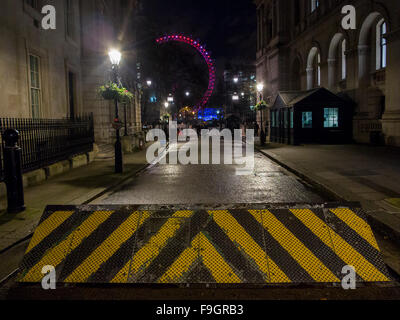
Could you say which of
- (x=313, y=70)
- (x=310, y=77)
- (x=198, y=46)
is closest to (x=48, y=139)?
(x=310, y=77)

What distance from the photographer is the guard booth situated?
80.8ft

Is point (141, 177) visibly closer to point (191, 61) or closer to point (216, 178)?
point (216, 178)

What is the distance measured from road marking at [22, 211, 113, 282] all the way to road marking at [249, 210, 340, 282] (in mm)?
1829

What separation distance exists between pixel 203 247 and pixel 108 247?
1054mm

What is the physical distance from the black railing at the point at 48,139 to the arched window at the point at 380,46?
62.3 feet

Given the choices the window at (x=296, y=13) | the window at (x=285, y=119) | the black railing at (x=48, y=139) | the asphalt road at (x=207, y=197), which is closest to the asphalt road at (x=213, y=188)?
the asphalt road at (x=207, y=197)

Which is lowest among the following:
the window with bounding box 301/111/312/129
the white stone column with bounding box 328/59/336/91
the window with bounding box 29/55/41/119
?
the window with bounding box 301/111/312/129

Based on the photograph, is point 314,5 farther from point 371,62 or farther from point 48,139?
point 48,139

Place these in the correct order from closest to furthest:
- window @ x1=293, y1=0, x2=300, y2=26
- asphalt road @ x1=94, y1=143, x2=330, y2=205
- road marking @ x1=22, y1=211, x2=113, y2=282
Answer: road marking @ x1=22, y1=211, x2=113, y2=282
asphalt road @ x1=94, y1=143, x2=330, y2=205
window @ x1=293, y1=0, x2=300, y2=26

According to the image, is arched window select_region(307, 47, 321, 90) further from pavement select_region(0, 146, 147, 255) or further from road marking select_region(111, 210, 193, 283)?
road marking select_region(111, 210, 193, 283)

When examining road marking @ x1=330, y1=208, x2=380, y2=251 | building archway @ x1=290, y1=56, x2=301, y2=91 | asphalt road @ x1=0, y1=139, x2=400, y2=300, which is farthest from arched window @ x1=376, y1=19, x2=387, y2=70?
road marking @ x1=330, y1=208, x2=380, y2=251

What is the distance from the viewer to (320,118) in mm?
24922
